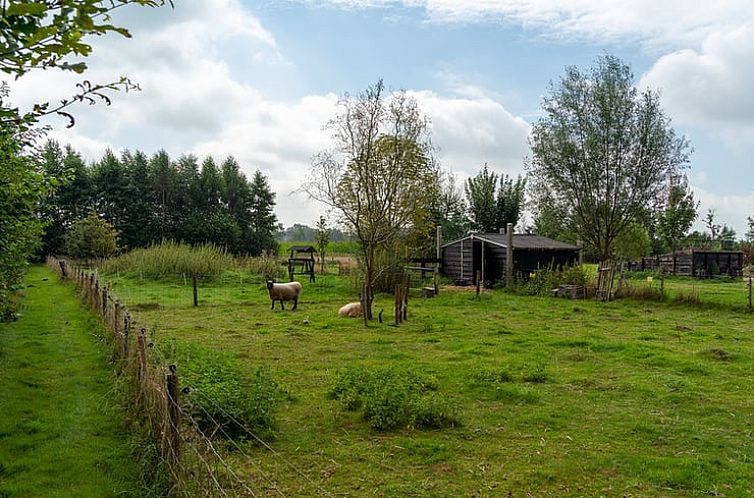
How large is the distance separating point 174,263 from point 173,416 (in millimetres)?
26278

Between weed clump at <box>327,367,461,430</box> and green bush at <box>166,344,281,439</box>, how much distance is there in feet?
3.27

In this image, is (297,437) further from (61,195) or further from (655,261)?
(61,195)

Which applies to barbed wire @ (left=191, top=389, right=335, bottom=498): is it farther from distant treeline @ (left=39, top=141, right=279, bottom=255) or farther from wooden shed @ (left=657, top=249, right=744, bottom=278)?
distant treeline @ (left=39, top=141, right=279, bottom=255)

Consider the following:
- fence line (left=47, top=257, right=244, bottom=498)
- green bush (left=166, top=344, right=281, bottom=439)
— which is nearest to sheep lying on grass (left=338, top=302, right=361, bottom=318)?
green bush (left=166, top=344, right=281, bottom=439)

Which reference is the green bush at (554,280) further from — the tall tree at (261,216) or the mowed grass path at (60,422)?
the tall tree at (261,216)

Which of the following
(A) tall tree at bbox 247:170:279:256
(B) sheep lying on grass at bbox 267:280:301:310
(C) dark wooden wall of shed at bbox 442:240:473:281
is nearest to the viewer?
(B) sheep lying on grass at bbox 267:280:301:310

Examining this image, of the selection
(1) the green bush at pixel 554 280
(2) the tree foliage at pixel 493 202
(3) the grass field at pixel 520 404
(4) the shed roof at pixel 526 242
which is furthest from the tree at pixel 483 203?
(3) the grass field at pixel 520 404

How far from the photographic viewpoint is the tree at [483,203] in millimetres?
39188

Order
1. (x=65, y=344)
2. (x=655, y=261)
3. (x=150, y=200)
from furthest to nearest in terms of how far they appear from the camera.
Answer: (x=150, y=200)
(x=655, y=261)
(x=65, y=344)

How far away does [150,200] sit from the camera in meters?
56.2

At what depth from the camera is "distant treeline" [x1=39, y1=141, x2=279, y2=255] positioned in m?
52.8

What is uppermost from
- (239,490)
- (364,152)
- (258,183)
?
(258,183)

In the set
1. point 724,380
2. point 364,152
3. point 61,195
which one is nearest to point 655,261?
point 364,152

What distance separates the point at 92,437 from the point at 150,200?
5356 centimetres
